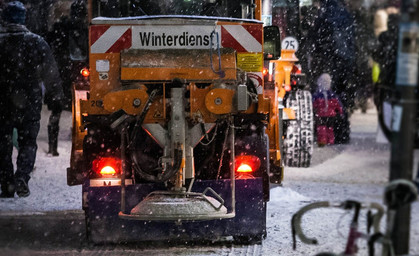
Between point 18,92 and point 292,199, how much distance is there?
3403mm

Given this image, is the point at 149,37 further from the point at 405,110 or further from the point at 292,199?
the point at 405,110

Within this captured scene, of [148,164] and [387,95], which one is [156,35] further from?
[387,95]

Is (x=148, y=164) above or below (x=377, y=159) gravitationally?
above

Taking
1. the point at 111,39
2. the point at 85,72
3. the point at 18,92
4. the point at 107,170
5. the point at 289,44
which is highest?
the point at 111,39

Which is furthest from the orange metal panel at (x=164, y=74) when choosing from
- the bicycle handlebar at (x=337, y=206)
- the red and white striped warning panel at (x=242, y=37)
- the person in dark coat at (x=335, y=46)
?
the person in dark coat at (x=335, y=46)

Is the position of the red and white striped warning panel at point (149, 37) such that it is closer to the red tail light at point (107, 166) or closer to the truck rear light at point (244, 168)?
the red tail light at point (107, 166)

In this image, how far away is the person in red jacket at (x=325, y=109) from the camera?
14688 millimetres

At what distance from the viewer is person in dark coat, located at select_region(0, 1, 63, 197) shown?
30.6 feet

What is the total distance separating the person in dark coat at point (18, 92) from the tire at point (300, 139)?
4209mm

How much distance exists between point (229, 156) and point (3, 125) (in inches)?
135

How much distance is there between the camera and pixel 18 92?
9359 millimetres

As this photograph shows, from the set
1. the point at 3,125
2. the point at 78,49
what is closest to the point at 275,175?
the point at 78,49

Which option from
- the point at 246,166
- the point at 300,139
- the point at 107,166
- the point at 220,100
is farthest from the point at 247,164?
the point at 300,139

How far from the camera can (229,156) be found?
709 centimetres
